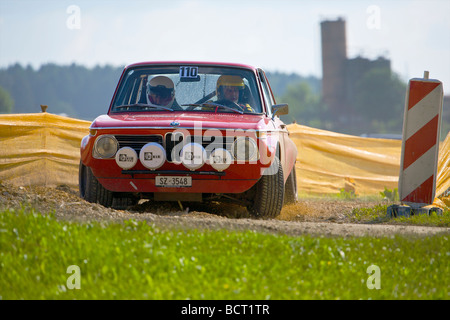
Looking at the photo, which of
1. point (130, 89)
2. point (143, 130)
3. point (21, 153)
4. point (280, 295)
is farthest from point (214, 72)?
point (21, 153)

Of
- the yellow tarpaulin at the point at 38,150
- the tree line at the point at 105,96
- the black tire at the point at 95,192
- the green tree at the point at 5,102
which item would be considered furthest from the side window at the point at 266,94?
the green tree at the point at 5,102

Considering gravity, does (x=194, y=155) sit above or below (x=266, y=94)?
below

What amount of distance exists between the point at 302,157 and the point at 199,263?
462 inches

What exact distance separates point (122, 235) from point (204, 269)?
42.8 inches

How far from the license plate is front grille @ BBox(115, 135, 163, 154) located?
397 millimetres

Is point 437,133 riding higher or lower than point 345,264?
higher

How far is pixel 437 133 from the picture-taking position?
29.1ft

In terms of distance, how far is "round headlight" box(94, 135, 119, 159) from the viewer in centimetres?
786

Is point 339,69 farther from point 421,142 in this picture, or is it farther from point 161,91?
point 161,91

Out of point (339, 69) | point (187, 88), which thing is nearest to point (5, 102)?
point (339, 69)

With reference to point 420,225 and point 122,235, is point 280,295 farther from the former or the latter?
point 420,225

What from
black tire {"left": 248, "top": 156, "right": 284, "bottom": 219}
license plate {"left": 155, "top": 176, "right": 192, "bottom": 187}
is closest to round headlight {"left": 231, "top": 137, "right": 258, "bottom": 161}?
black tire {"left": 248, "top": 156, "right": 284, "bottom": 219}

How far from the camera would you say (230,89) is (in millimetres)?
9070
